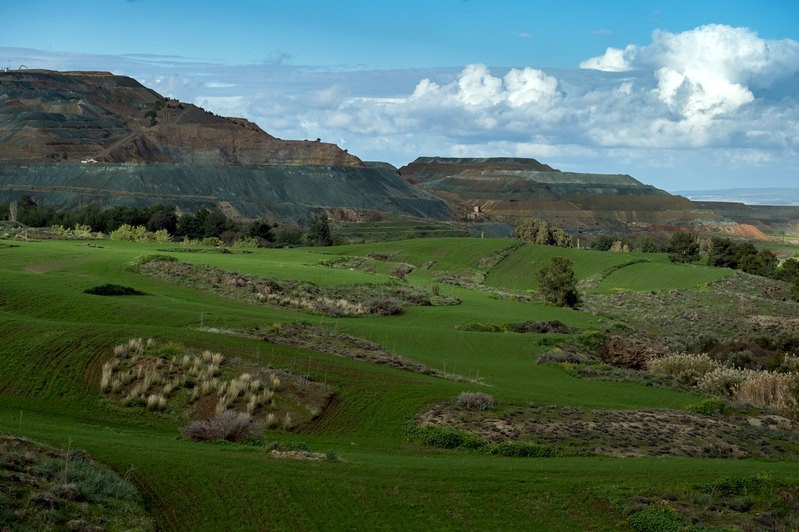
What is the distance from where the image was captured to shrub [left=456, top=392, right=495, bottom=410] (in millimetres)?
28834

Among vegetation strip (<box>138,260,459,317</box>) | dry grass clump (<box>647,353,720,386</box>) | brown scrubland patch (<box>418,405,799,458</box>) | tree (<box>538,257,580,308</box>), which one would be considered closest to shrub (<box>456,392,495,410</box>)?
brown scrubland patch (<box>418,405,799,458</box>)

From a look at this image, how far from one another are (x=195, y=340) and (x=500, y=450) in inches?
474

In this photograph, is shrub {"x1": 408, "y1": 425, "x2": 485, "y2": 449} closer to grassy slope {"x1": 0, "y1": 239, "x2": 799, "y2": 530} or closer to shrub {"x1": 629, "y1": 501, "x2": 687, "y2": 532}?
grassy slope {"x1": 0, "y1": 239, "x2": 799, "y2": 530}

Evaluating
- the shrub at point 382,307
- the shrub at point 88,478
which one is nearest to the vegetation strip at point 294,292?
the shrub at point 382,307

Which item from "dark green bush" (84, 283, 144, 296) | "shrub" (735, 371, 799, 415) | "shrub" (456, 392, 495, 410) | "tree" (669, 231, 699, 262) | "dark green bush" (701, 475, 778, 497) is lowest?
"shrub" (735, 371, 799, 415)

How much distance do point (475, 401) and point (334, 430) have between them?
470cm

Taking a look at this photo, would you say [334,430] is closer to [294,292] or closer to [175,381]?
[175,381]

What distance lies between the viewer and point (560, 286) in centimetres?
7356

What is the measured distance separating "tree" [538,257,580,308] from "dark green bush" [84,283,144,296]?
114ft

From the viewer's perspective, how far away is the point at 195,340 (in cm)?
3184

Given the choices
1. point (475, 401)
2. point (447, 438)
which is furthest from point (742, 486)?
point (475, 401)

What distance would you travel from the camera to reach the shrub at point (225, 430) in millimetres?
22422

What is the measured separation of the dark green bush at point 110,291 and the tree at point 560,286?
34.6 metres

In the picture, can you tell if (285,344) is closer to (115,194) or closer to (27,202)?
(27,202)
